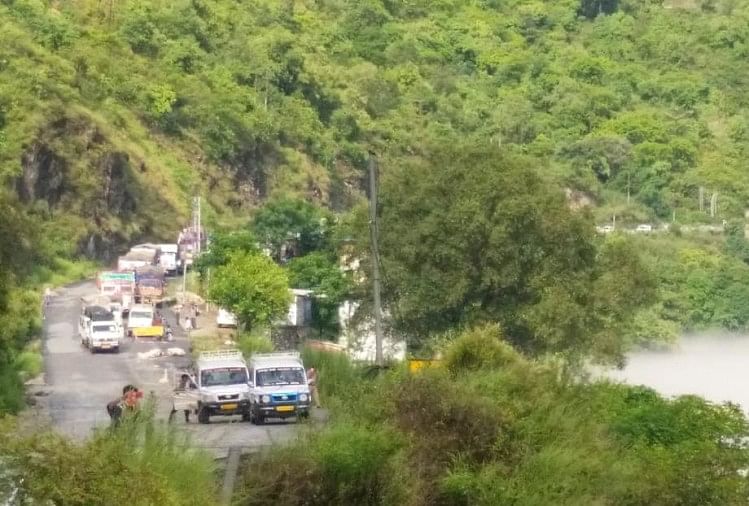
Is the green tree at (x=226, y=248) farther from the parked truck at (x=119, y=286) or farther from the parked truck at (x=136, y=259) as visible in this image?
the parked truck at (x=136, y=259)

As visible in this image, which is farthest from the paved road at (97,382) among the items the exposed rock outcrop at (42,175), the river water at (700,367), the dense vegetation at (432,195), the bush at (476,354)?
the river water at (700,367)

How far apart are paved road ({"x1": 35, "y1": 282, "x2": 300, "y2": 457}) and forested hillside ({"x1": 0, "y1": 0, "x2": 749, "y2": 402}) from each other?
7.01ft

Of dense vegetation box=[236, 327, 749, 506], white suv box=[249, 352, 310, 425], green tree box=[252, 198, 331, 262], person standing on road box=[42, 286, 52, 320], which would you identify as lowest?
person standing on road box=[42, 286, 52, 320]

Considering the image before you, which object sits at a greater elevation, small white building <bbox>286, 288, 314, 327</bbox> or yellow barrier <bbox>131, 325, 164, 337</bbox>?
small white building <bbox>286, 288, 314, 327</bbox>

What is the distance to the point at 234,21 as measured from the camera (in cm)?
9744

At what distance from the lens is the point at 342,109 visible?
3728 inches

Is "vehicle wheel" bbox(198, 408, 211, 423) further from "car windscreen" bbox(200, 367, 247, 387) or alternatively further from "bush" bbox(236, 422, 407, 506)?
"bush" bbox(236, 422, 407, 506)

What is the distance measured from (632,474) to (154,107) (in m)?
58.7

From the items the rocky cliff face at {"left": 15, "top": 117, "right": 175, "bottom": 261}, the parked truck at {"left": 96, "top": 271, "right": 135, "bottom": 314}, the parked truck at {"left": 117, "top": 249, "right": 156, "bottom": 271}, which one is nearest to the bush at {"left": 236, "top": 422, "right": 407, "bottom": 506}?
the parked truck at {"left": 96, "top": 271, "right": 135, "bottom": 314}

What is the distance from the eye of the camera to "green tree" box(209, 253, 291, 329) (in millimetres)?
46344

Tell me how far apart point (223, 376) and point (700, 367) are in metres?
43.6

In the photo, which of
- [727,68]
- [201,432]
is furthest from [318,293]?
[727,68]

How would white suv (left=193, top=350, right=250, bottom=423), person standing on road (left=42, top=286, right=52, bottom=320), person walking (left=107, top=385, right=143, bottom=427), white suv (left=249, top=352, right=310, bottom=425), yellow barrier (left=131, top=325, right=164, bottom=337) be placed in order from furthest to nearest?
person standing on road (left=42, top=286, right=52, bottom=320)
yellow barrier (left=131, top=325, right=164, bottom=337)
white suv (left=193, top=350, right=250, bottom=423)
white suv (left=249, top=352, right=310, bottom=425)
person walking (left=107, top=385, right=143, bottom=427)

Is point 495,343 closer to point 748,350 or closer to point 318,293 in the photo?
point 318,293
